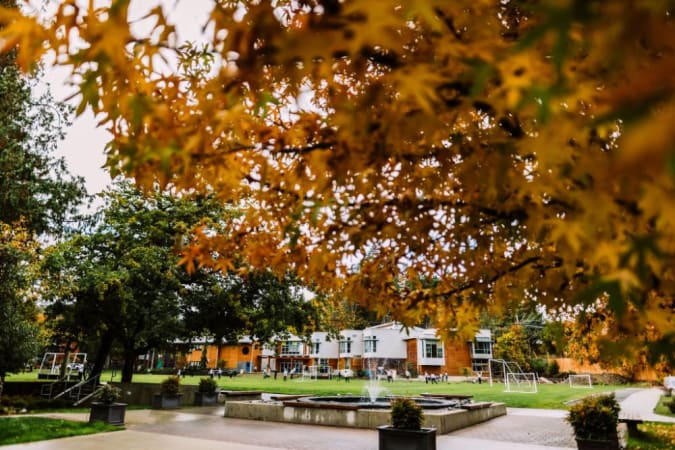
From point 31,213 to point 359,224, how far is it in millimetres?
15764

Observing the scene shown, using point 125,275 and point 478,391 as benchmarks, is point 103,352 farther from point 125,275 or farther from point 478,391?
point 478,391

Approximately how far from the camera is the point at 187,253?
282cm

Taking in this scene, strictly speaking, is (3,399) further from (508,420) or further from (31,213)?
(508,420)

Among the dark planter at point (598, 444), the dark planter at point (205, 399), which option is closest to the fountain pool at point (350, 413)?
the dark planter at point (598, 444)

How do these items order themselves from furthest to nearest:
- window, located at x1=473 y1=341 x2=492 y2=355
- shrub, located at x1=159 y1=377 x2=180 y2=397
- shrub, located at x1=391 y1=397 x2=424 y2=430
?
window, located at x1=473 y1=341 x2=492 y2=355 < shrub, located at x1=159 y1=377 x2=180 y2=397 < shrub, located at x1=391 y1=397 x2=424 y2=430

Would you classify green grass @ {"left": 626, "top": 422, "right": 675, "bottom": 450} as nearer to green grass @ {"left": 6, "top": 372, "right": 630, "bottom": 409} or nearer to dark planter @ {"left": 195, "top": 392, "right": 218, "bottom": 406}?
green grass @ {"left": 6, "top": 372, "right": 630, "bottom": 409}

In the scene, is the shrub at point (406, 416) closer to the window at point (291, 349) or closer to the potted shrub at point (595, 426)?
the potted shrub at point (595, 426)

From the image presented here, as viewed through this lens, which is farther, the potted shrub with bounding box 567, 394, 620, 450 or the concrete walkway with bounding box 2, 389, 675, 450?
the concrete walkway with bounding box 2, 389, 675, 450

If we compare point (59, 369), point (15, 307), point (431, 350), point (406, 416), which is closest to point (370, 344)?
point (431, 350)

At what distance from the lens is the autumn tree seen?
1032mm

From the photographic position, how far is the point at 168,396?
60.4ft

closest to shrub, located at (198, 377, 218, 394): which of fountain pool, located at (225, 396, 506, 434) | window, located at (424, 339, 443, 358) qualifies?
fountain pool, located at (225, 396, 506, 434)

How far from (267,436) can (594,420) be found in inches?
292

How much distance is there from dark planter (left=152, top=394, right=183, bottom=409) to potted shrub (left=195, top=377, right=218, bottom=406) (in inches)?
62.7
